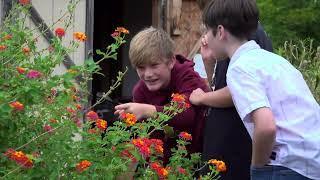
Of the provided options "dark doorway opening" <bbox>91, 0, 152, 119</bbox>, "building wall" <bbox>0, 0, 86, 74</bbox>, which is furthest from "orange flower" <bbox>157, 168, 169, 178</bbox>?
"dark doorway opening" <bbox>91, 0, 152, 119</bbox>

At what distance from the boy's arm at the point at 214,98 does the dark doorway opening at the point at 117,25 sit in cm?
765

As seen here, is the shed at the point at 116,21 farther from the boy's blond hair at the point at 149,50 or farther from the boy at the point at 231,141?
the boy at the point at 231,141

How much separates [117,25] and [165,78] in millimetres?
8474

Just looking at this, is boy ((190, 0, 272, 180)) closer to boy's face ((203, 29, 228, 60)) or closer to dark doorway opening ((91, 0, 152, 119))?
boy's face ((203, 29, 228, 60))

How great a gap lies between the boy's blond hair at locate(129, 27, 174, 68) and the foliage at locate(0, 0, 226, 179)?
0.38m

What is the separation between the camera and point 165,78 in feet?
10.7

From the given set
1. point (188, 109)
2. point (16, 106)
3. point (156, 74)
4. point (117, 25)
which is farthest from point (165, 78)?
point (117, 25)

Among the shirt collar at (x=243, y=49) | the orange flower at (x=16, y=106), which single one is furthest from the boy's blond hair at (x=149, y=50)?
the orange flower at (x=16, y=106)

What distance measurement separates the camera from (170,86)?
3.31 meters

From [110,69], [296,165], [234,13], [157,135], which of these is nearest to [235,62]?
[234,13]

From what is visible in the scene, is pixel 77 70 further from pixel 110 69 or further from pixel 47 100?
pixel 110 69

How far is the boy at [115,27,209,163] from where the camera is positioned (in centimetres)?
322

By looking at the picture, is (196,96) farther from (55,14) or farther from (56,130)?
(55,14)

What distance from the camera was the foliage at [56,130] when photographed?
244cm
